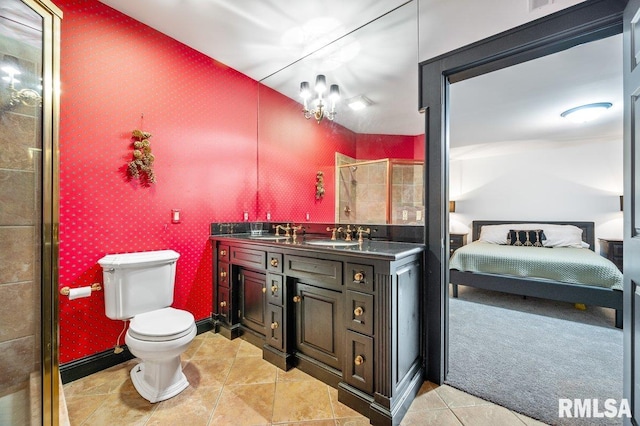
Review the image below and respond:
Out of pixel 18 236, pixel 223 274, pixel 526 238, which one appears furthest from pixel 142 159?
pixel 526 238

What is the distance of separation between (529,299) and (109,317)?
15.2ft

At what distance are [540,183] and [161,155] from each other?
584cm

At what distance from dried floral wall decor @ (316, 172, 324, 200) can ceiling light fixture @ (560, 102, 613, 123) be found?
3.21m

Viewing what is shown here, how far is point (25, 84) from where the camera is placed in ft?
3.81

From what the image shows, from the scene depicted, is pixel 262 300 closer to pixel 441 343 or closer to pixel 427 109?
pixel 441 343

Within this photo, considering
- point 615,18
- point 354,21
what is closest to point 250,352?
point 354,21

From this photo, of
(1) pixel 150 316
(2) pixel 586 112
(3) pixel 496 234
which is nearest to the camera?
(1) pixel 150 316

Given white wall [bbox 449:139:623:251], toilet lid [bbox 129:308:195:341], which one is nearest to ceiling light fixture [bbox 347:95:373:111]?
toilet lid [bbox 129:308:195:341]

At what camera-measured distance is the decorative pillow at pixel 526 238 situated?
427 cm

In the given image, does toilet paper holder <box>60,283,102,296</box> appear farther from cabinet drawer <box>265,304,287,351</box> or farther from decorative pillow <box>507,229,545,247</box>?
decorative pillow <box>507,229,545,247</box>

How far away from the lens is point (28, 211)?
1128mm

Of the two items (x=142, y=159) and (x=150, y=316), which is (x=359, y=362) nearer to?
(x=150, y=316)

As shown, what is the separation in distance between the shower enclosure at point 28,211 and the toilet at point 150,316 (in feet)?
1.45

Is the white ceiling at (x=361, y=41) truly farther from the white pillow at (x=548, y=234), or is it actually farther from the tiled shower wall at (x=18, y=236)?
the white pillow at (x=548, y=234)
